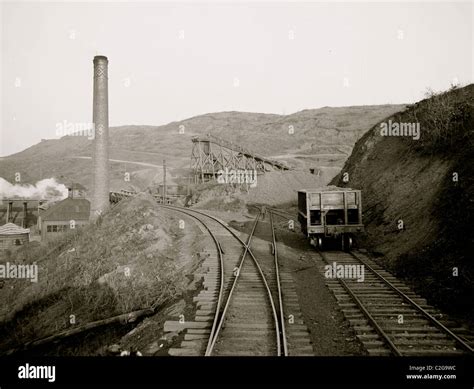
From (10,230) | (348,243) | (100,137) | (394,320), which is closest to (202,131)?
(10,230)

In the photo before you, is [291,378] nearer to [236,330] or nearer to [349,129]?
[236,330]

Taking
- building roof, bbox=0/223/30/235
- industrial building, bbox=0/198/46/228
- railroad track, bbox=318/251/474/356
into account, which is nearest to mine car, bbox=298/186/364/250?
railroad track, bbox=318/251/474/356

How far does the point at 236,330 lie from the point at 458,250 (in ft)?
20.2

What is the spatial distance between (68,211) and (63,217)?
2.83 feet

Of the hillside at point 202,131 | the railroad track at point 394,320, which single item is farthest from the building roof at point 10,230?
the railroad track at point 394,320

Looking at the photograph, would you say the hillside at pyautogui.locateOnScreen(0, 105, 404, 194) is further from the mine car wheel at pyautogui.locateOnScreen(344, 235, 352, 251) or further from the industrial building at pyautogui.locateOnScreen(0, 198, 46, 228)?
the mine car wheel at pyautogui.locateOnScreen(344, 235, 352, 251)

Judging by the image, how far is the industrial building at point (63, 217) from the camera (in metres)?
34.9

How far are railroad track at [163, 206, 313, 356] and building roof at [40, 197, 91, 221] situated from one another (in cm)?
2807

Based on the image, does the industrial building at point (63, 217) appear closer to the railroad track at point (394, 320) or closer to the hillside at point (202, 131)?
the hillside at point (202, 131)

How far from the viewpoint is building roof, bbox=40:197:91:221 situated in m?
35.3

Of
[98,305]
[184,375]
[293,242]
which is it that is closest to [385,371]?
[184,375]

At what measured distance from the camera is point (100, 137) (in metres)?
23.0

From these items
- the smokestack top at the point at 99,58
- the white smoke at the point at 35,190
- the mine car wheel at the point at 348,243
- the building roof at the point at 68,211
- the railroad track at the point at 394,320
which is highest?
the smokestack top at the point at 99,58

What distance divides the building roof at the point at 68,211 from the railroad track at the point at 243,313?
28.1 m
